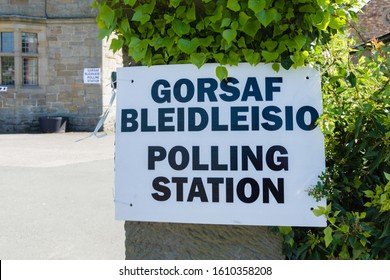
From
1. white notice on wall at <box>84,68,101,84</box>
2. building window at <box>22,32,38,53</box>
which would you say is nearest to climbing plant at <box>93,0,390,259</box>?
white notice on wall at <box>84,68,101,84</box>

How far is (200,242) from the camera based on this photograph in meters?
1.89

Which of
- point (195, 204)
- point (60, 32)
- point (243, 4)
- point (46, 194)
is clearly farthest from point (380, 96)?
point (60, 32)

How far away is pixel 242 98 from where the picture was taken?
5.95 ft

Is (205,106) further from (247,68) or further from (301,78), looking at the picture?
(301,78)

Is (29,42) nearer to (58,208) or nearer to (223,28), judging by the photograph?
(58,208)

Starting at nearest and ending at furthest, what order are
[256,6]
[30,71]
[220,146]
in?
[256,6] < [220,146] < [30,71]

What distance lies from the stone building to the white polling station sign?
15.4 metres

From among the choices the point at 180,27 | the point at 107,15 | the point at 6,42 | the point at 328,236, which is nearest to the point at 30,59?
the point at 6,42

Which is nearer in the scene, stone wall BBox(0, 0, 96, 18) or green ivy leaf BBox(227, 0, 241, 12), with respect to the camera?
green ivy leaf BBox(227, 0, 241, 12)

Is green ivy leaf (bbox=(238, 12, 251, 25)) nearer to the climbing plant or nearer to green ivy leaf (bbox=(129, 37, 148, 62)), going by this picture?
the climbing plant

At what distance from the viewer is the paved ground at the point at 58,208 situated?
3.94m

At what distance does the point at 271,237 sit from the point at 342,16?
1.05 meters

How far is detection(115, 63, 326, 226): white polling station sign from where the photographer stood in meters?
1.78

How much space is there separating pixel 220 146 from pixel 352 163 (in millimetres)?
621
